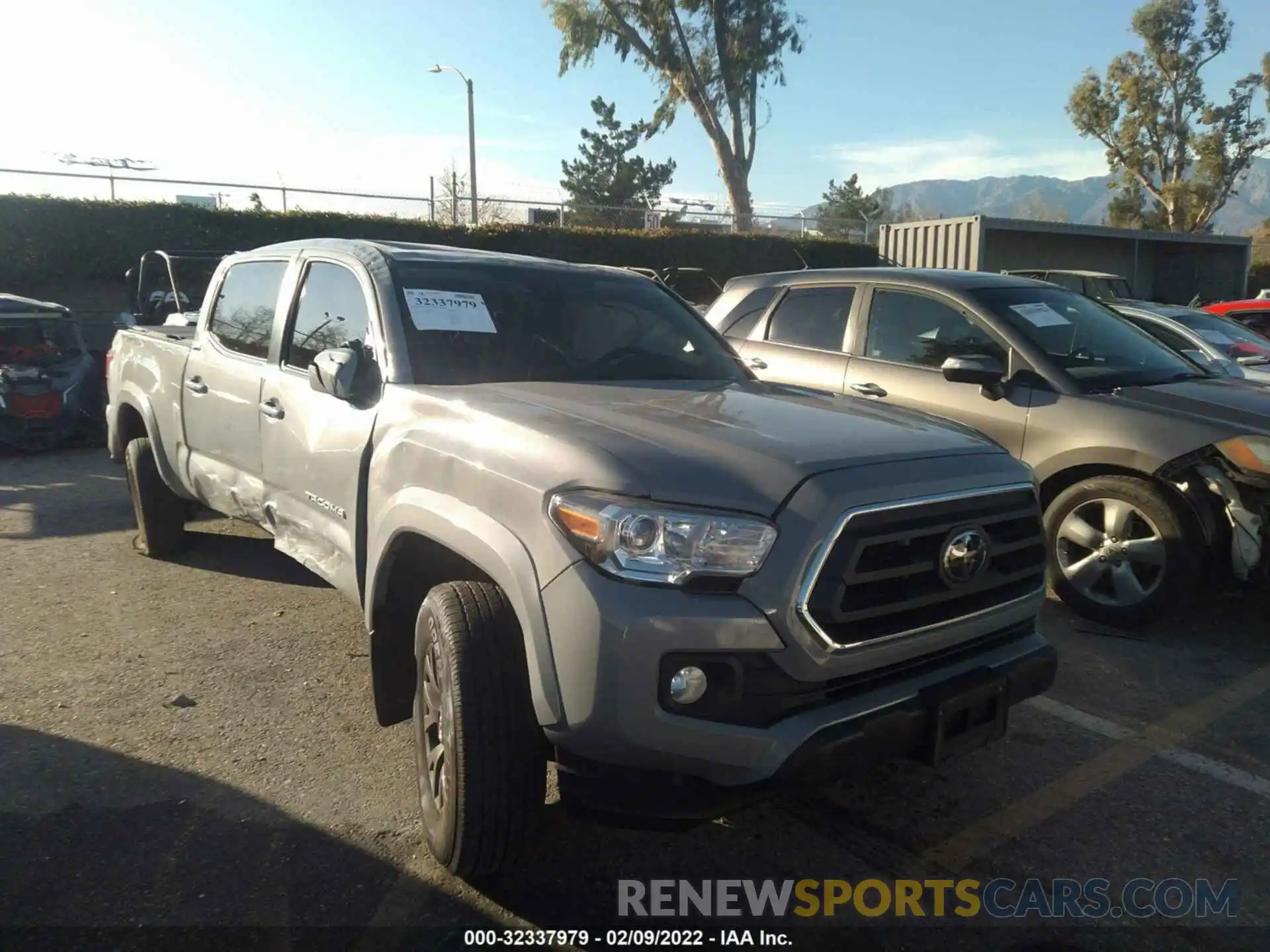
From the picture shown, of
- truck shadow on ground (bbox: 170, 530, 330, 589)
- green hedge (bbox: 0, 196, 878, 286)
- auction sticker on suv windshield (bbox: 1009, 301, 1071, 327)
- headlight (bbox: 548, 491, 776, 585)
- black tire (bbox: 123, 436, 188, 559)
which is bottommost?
truck shadow on ground (bbox: 170, 530, 330, 589)

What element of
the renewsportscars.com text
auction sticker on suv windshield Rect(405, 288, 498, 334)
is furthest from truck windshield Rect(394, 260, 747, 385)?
the renewsportscars.com text

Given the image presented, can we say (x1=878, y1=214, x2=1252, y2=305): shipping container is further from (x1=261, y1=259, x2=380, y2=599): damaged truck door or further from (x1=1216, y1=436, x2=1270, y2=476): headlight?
(x1=261, y1=259, x2=380, y2=599): damaged truck door

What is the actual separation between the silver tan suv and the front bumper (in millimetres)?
1515

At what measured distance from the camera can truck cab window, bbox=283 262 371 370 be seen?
372 centimetres

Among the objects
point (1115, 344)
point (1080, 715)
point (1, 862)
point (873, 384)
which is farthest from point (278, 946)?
point (1115, 344)

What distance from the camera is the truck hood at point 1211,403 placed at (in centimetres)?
461

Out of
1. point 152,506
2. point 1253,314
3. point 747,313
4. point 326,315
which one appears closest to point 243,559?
point 152,506

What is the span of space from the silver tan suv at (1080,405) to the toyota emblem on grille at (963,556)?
948 mm

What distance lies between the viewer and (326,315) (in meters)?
3.97

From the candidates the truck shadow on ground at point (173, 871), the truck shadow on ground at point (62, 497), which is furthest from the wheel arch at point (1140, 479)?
the truck shadow on ground at point (62, 497)

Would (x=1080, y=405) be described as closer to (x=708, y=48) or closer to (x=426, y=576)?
(x=426, y=576)

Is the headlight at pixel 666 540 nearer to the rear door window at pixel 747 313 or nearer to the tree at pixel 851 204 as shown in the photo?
the rear door window at pixel 747 313

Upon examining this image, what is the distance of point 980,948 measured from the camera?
2604 millimetres

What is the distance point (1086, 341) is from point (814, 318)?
172 cm
